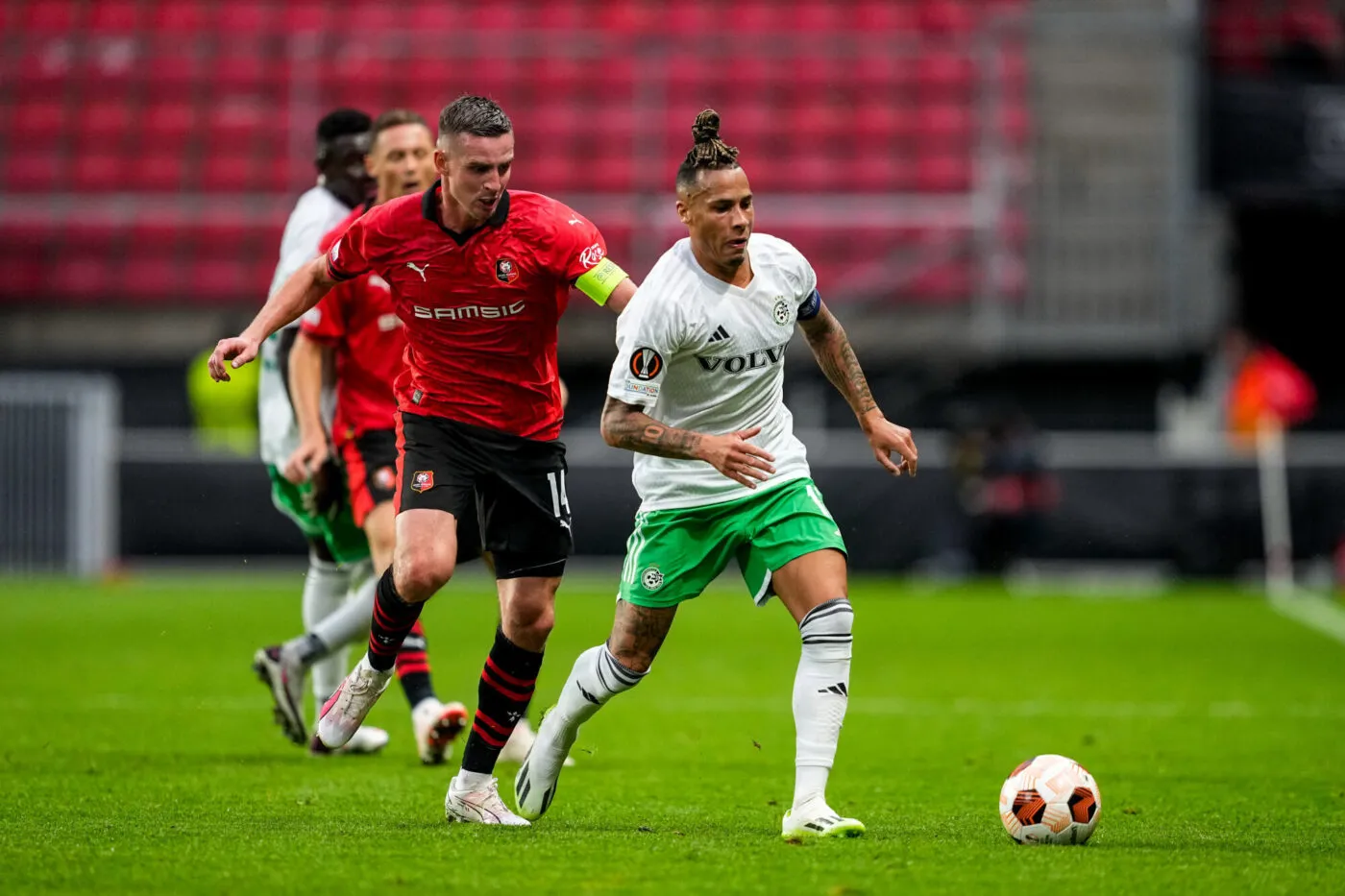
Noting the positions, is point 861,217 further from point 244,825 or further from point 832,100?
point 244,825

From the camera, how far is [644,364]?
6.10 metres

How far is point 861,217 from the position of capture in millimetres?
21234

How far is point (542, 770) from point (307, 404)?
2.37 meters

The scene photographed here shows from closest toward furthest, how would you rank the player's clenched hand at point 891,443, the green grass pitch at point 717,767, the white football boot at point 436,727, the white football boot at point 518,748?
the green grass pitch at point 717,767
the player's clenched hand at point 891,443
the white football boot at point 436,727
the white football boot at point 518,748

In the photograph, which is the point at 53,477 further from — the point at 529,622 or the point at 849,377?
the point at 849,377

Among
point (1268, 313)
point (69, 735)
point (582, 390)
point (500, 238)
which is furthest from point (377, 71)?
point (500, 238)

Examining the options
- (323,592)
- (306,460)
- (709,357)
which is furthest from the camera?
(323,592)

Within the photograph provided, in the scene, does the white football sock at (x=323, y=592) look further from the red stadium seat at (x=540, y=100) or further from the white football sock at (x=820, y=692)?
the red stadium seat at (x=540, y=100)

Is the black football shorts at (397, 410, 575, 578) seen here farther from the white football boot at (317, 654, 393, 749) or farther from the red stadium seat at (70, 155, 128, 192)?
the red stadium seat at (70, 155, 128, 192)

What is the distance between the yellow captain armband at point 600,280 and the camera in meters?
6.42

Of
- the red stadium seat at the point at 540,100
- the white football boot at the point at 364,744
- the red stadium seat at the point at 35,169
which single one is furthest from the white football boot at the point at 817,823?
the red stadium seat at the point at 35,169

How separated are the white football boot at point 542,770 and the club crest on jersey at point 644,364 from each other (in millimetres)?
1285

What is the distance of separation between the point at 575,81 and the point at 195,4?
15.9 ft

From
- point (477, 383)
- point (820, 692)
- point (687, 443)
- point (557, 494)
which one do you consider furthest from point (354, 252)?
point (820, 692)
